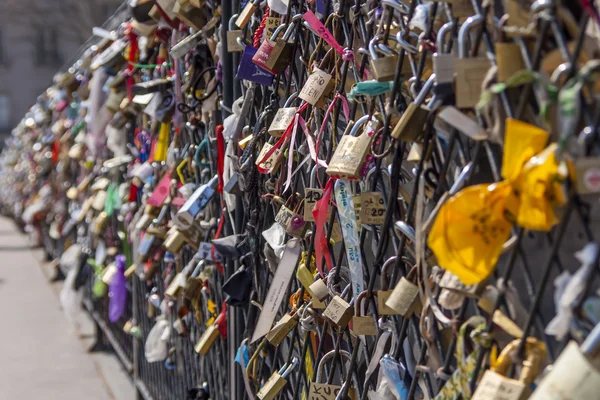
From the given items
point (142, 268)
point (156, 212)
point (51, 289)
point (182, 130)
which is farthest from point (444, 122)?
point (51, 289)

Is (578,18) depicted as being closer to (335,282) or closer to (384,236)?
(384,236)

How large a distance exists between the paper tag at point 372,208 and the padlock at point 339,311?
7.6 inches

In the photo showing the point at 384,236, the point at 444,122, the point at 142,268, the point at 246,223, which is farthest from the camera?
the point at 142,268

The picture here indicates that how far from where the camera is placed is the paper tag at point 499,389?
104 centimetres

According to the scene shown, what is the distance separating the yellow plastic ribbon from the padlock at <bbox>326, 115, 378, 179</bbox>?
0.40m

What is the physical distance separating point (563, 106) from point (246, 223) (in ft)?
4.57

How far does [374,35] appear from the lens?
1.48 metres

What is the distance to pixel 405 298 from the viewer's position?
133cm

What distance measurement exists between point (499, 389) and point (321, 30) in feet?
2.81

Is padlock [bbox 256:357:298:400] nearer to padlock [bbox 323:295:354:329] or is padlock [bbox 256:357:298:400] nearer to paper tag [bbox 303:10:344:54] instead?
padlock [bbox 323:295:354:329]

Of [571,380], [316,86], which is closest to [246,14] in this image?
[316,86]

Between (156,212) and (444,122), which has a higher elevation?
(444,122)

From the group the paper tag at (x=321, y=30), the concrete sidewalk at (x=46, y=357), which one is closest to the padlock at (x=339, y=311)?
the paper tag at (x=321, y=30)

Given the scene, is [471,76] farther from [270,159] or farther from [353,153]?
[270,159]
